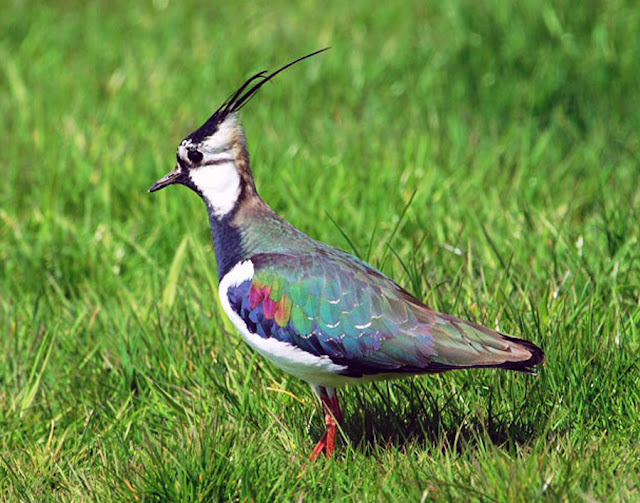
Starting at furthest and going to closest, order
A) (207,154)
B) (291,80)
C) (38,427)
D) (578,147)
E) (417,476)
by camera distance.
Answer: (291,80) < (578,147) < (38,427) < (207,154) < (417,476)

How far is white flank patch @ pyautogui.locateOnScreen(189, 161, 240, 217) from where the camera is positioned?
4.21 meters

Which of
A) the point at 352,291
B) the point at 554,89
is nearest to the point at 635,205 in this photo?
the point at 554,89

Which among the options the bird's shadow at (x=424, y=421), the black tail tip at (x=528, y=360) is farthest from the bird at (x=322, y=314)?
the bird's shadow at (x=424, y=421)

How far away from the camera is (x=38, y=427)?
14.8 ft

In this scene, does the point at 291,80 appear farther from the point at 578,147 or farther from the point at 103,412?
the point at 103,412

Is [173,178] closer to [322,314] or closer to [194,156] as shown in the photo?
[194,156]

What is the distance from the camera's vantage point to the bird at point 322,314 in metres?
3.75

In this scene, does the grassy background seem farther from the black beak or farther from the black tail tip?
the black beak

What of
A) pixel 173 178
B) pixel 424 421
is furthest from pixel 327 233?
pixel 424 421

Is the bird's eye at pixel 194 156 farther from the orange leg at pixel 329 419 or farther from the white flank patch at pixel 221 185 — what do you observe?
the orange leg at pixel 329 419

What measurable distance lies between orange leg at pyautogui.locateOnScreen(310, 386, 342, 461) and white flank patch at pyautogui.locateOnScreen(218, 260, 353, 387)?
8 cm

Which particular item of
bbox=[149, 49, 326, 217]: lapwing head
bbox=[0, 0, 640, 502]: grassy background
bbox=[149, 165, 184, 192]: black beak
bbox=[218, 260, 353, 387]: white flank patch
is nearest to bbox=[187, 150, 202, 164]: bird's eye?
bbox=[149, 49, 326, 217]: lapwing head

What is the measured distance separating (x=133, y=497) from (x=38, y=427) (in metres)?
1.06

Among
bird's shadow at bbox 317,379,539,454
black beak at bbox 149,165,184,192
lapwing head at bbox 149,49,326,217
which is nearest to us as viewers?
bird's shadow at bbox 317,379,539,454
